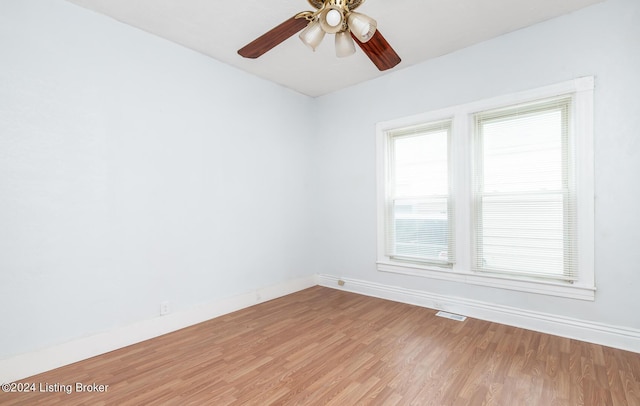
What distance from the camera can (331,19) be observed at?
183 cm

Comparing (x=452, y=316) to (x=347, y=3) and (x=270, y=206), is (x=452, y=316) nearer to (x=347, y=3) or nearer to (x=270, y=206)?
(x=270, y=206)

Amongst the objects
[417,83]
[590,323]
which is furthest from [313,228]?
[590,323]

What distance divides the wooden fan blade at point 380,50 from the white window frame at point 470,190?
126cm

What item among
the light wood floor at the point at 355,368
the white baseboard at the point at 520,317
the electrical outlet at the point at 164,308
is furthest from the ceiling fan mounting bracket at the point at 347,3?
the white baseboard at the point at 520,317

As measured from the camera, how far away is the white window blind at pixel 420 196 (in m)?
3.40

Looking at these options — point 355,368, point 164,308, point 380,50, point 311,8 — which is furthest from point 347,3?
point 164,308

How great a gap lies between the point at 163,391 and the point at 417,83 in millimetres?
3810

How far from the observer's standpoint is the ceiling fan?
182cm

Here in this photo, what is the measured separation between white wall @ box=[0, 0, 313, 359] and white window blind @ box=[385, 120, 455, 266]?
5.63 ft

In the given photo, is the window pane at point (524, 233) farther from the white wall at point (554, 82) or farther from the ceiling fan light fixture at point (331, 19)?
the ceiling fan light fixture at point (331, 19)

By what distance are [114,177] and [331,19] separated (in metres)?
2.22

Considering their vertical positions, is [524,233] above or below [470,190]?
below

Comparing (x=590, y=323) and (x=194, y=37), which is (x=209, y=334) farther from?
(x=590, y=323)

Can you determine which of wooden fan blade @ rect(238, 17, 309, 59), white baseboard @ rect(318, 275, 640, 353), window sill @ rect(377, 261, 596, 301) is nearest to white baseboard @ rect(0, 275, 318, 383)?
white baseboard @ rect(318, 275, 640, 353)
